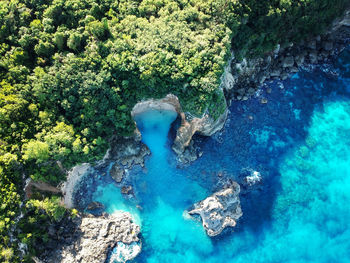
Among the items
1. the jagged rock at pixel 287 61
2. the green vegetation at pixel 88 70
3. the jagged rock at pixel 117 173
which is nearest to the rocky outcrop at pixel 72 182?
the green vegetation at pixel 88 70

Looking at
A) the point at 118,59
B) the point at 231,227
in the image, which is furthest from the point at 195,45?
the point at 231,227

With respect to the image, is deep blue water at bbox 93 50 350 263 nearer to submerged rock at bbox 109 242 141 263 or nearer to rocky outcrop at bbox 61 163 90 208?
submerged rock at bbox 109 242 141 263

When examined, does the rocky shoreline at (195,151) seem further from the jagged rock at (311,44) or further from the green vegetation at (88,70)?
the green vegetation at (88,70)

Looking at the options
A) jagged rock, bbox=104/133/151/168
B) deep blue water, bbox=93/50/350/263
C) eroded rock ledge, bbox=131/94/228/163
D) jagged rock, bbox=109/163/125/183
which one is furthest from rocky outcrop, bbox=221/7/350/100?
jagged rock, bbox=109/163/125/183

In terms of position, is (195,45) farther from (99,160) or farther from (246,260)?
(246,260)

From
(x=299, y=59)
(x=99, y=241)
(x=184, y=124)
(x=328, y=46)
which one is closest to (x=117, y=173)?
(x=99, y=241)
